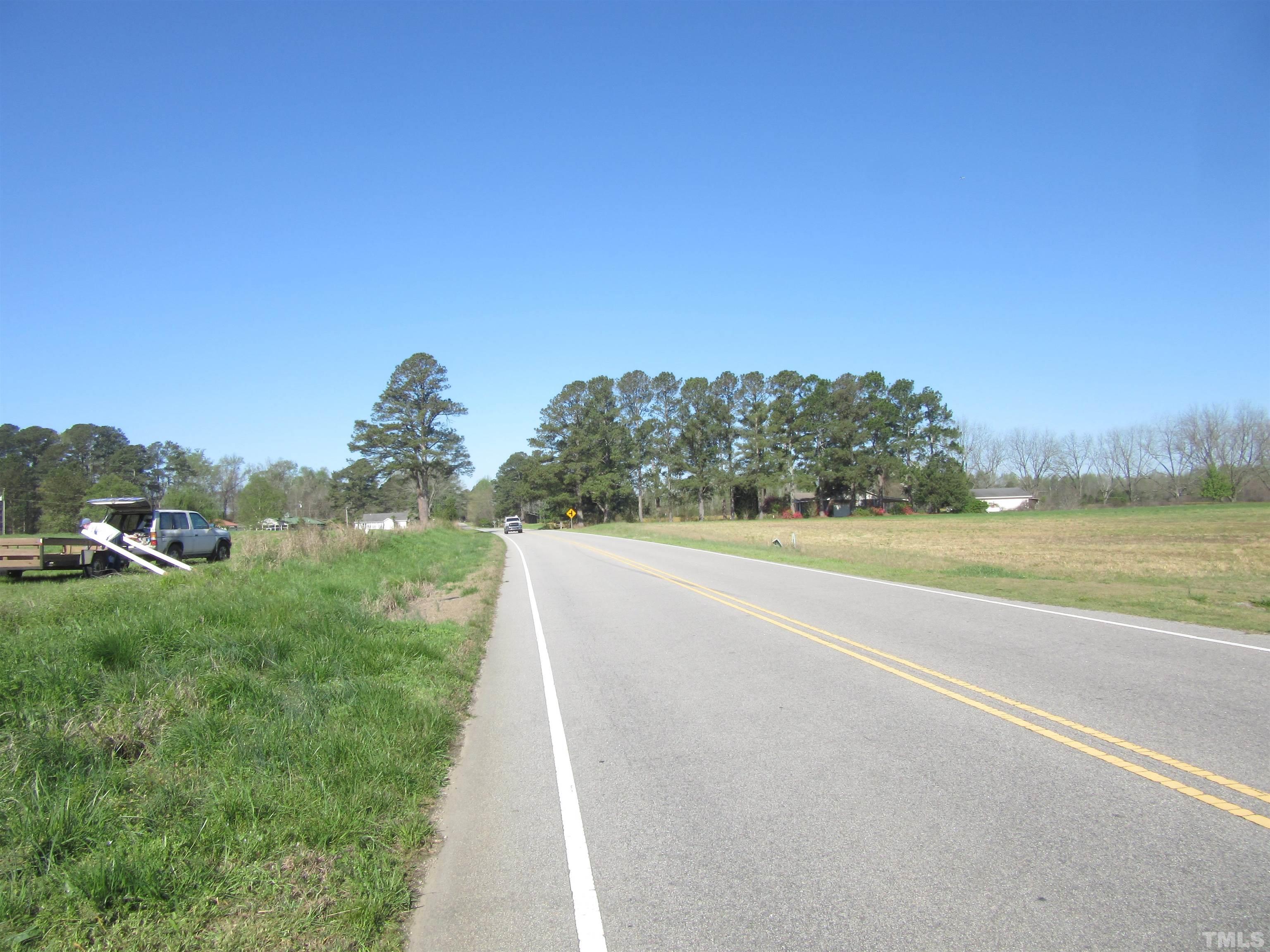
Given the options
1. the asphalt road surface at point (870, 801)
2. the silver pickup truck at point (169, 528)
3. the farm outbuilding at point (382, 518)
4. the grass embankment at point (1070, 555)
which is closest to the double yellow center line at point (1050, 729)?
the asphalt road surface at point (870, 801)

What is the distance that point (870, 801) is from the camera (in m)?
4.52

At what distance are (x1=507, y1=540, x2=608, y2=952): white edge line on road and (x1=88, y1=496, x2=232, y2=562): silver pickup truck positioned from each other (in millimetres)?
15958

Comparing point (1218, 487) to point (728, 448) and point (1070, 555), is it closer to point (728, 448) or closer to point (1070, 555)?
point (728, 448)

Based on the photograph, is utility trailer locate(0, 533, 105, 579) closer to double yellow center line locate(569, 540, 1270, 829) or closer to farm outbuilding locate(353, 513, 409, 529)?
double yellow center line locate(569, 540, 1270, 829)

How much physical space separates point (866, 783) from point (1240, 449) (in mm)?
134139

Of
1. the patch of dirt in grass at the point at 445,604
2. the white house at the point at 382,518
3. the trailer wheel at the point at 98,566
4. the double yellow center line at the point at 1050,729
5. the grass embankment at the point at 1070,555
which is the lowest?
the grass embankment at the point at 1070,555

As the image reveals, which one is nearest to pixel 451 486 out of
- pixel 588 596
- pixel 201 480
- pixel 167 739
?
pixel 201 480

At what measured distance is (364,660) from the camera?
841cm

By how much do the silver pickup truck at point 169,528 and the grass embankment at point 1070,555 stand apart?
18.5 m

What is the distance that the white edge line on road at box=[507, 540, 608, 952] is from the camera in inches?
131

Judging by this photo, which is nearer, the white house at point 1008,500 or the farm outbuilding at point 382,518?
the farm outbuilding at point 382,518

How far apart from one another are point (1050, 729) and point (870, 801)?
2.16 meters

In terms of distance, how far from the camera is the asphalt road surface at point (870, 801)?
10.9ft

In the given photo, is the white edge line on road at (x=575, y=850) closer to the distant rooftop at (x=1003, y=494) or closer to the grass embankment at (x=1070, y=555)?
the grass embankment at (x=1070, y=555)
